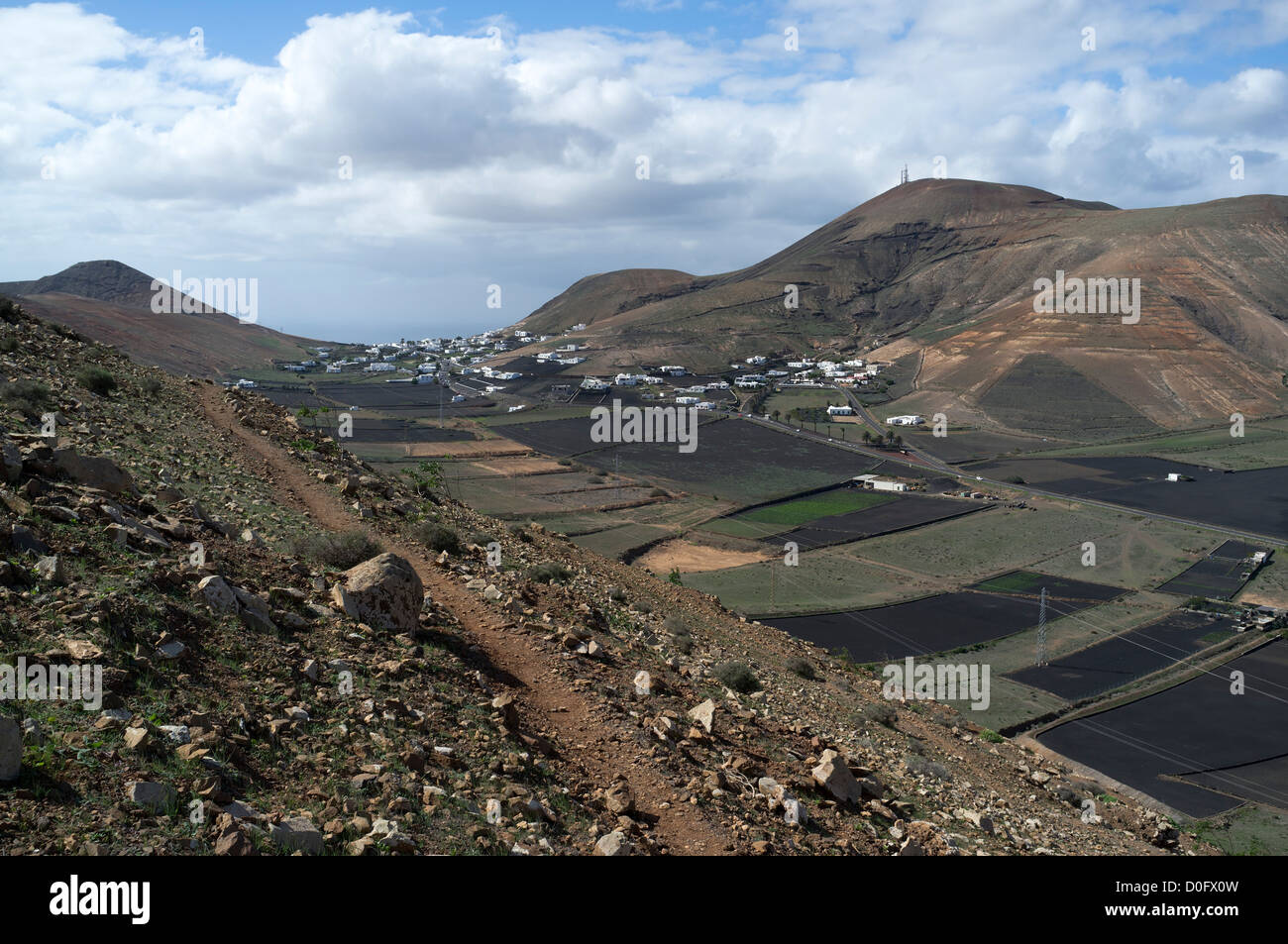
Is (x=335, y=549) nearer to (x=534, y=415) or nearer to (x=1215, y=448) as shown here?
(x=534, y=415)

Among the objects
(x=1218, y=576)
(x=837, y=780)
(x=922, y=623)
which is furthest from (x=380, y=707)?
(x=1218, y=576)

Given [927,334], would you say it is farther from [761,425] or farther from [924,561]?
[924,561]

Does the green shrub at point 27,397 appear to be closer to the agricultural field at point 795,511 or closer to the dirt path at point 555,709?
the dirt path at point 555,709

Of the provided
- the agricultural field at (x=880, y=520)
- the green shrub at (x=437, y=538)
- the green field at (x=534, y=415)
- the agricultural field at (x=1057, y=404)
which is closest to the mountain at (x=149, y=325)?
the green field at (x=534, y=415)

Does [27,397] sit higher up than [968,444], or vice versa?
[27,397]

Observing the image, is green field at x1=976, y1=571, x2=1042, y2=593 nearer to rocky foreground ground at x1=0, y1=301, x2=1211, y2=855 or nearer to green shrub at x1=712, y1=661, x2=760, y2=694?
rocky foreground ground at x1=0, y1=301, x2=1211, y2=855

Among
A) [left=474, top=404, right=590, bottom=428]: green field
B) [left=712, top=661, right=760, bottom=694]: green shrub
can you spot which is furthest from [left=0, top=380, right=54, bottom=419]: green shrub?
[left=474, top=404, right=590, bottom=428]: green field
